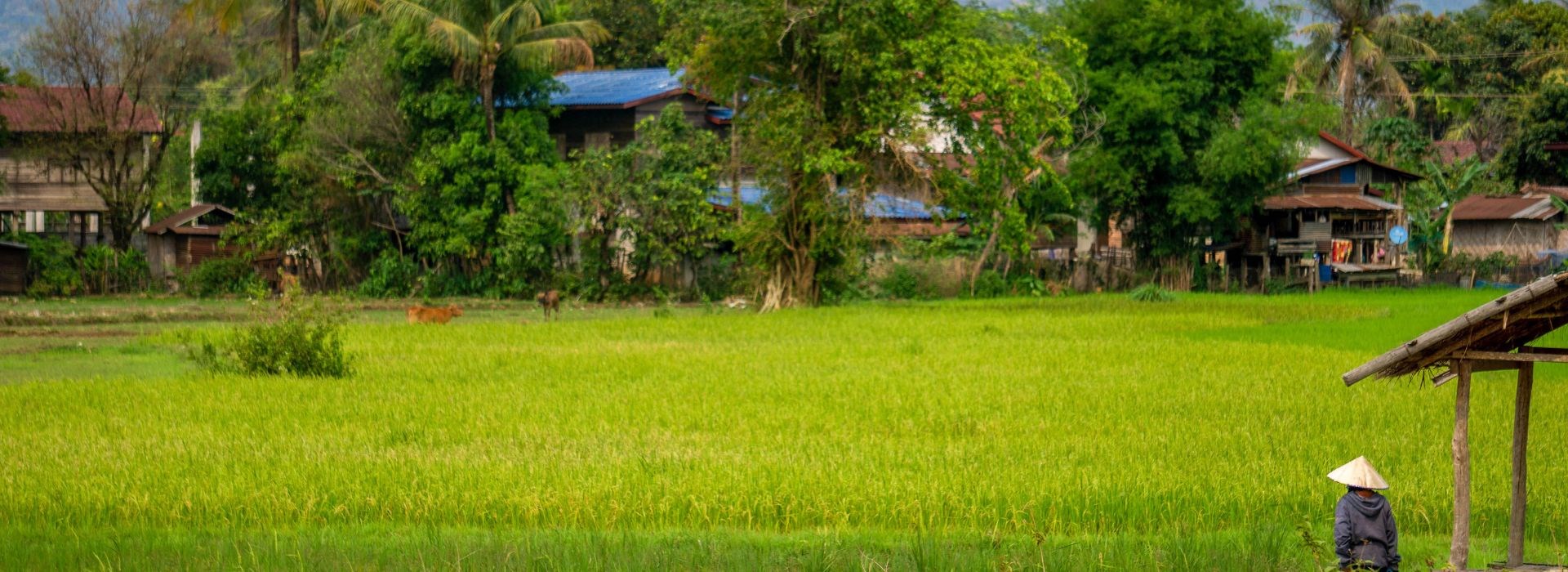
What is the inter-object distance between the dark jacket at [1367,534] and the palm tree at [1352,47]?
49570 mm

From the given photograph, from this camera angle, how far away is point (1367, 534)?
24.4ft

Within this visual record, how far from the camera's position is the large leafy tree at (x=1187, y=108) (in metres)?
40.2

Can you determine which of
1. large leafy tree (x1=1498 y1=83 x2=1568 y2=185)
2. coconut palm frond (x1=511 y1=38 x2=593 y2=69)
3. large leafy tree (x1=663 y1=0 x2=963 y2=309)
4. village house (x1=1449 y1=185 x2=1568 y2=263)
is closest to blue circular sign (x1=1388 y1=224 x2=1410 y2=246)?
village house (x1=1449 y1=185 x2=1568 y2=263)

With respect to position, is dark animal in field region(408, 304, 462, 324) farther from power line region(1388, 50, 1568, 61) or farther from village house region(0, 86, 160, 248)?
power line region(1388, 50, 1568, 61)

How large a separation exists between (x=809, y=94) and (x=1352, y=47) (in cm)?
3062

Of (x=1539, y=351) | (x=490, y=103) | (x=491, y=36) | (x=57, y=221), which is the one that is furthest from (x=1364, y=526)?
(x=57, y=221)

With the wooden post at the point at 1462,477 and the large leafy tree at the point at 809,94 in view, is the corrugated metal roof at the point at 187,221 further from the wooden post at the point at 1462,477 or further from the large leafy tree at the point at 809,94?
the wooden post at the point at 1462,477

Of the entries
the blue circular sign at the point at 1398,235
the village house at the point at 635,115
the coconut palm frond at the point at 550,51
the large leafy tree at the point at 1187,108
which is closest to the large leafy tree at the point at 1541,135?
the large leafy tree at the point at 1187,108

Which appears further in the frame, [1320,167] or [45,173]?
[1320,167]

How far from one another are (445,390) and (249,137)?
27.8m

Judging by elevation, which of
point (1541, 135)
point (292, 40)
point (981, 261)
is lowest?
point (981, 261)

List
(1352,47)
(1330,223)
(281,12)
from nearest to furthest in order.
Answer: (1330,223)
(281,12)
(1352,47)

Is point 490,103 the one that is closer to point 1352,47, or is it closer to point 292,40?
point 292,40

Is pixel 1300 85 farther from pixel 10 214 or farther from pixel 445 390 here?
pixel 445 390
